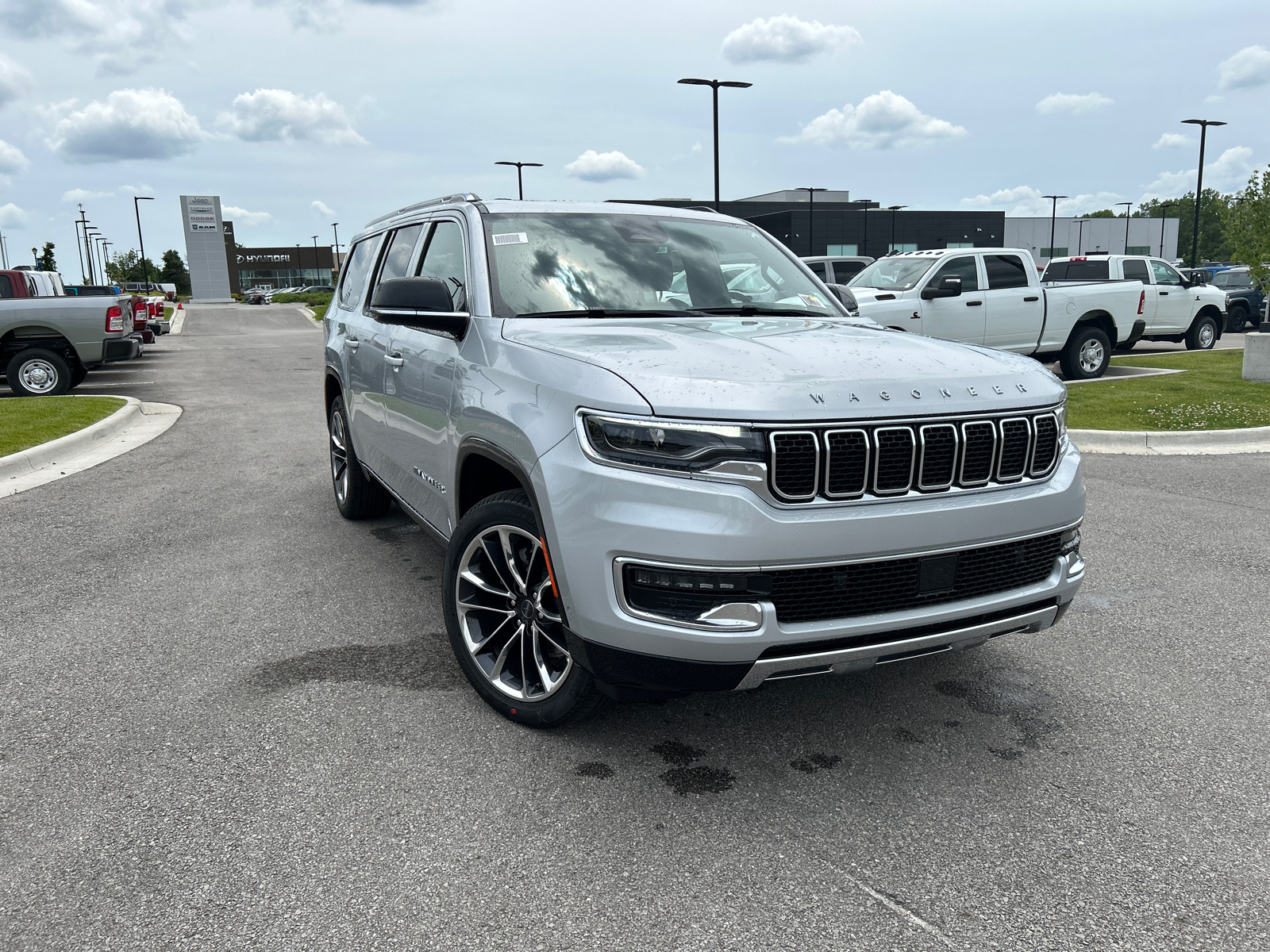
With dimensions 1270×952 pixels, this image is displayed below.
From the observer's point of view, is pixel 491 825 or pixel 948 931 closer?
pixel 948 931

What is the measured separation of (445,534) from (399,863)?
68.4 inches

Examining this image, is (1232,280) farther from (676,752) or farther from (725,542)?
(725,542)

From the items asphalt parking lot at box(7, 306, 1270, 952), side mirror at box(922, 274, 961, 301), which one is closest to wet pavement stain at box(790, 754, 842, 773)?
asphalt parking lot at box(7, 306, 1270, 952)

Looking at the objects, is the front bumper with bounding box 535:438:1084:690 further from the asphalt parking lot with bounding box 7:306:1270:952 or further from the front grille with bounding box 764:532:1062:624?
the asphalt parking lot with bounding box 7:306:1270:952

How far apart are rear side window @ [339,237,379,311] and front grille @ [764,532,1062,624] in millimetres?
3968

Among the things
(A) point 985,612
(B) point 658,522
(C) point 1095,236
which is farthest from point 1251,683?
(C) point 1095,236

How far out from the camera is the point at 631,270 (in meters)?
4.25

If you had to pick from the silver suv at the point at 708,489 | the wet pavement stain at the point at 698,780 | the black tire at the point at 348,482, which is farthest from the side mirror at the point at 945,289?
the wet pavement stain at the point at 698,780

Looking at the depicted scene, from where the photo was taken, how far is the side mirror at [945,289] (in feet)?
41.5

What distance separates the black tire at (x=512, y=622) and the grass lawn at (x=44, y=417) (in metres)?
7.27

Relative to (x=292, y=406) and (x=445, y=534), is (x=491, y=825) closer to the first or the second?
(x=445, y=534)

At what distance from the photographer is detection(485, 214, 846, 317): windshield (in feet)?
13.2

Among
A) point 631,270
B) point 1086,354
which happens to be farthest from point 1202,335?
point 631,270

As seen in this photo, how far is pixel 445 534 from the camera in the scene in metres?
4.23
